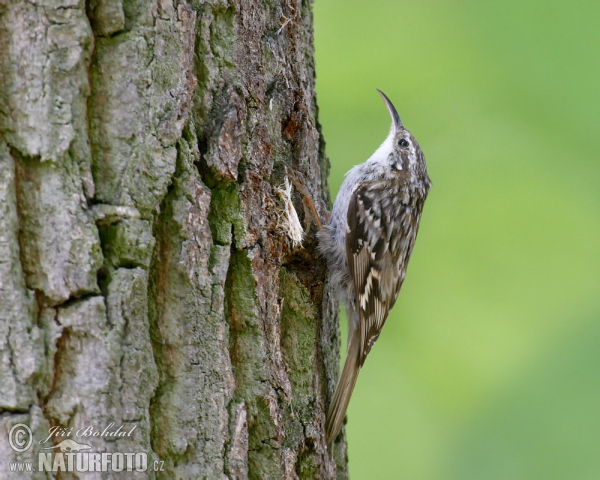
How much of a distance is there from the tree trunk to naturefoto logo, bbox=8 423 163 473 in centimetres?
1

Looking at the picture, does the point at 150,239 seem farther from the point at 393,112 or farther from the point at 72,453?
the point at 393,112

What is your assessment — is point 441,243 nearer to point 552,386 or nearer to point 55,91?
point 552,386

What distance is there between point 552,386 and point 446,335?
0.50 meters

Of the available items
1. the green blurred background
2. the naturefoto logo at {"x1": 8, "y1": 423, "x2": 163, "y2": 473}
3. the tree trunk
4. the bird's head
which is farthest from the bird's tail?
the bird's head

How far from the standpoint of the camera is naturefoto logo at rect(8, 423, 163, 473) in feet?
4.33

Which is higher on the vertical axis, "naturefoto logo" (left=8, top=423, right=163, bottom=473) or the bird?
the bird

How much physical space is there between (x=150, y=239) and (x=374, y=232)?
1.66 metres

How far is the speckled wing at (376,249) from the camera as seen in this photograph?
2.86 m

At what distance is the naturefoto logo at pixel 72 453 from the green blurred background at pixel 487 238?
1826 mm

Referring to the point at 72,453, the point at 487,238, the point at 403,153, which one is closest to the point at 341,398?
the point at 72,453

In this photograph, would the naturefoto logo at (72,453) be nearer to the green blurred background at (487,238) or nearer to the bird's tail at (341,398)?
the bird's tail at (341,398)

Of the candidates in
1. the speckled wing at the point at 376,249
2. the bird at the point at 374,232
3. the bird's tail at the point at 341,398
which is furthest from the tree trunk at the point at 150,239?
the speckled wing at the point at 376,249

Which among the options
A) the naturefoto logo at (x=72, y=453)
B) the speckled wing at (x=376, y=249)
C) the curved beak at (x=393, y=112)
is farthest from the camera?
the curved beak at (x=393, y=112)

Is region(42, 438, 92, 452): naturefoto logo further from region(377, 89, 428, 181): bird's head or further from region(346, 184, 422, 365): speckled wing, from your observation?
region(377, 89, 428, 181): bird's head
